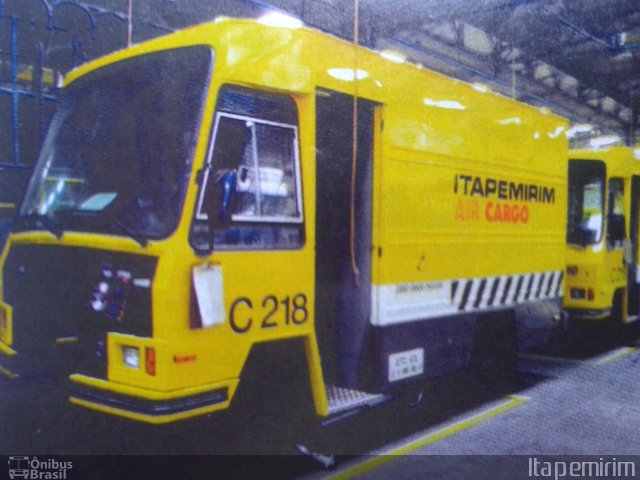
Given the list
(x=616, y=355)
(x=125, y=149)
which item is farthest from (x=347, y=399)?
(x=616, y=355)

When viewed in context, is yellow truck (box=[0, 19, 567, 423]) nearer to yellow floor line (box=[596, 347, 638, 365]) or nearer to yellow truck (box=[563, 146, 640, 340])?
yellow floor line (box=[596, 347, 638, 365])

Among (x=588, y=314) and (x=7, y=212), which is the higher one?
(x=7, y=212)

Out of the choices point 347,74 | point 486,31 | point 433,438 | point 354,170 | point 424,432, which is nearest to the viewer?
point 347,74

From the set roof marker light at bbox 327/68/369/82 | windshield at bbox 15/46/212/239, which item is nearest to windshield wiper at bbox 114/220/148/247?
windshield at bbox 15/46/212/239

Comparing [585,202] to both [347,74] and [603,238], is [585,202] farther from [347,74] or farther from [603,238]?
[347,74]

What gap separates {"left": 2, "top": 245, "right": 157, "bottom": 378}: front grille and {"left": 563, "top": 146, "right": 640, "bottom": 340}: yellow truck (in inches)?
231

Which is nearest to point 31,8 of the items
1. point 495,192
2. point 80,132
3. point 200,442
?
point 80,132

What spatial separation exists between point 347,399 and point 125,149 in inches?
79.1

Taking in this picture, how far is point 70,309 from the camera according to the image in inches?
133

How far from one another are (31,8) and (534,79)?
9.10m

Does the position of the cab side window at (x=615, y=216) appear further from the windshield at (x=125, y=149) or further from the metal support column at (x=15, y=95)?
the metal support column at (x=15, y=95)

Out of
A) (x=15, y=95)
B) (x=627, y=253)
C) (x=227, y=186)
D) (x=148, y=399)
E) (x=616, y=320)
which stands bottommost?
(x=616, y=320)

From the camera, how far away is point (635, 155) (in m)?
8.30

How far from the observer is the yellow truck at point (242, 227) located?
10.5 ft
